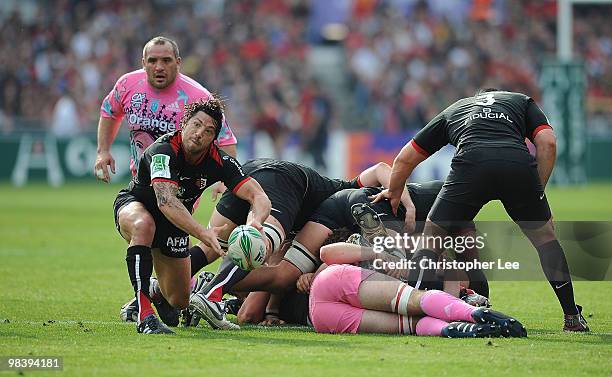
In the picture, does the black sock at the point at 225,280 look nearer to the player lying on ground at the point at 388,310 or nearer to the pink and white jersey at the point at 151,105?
the player lying on ground at the point at 388,310

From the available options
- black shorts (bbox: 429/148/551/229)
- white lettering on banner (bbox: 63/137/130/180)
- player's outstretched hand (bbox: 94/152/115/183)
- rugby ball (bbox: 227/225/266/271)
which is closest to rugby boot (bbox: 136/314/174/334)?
rugby ball (bbox: 227/225/266/271)

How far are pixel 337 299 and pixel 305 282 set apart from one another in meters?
0.59

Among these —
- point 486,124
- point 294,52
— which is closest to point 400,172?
→ point 486,124

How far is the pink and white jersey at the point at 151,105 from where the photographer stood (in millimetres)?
10164

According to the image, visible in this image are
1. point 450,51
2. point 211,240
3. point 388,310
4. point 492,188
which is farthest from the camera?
point 450,51

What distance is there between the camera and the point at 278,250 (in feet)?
30.5

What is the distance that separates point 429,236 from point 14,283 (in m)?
4.82

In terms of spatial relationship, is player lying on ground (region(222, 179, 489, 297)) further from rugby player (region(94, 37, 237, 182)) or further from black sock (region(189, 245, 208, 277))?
rugby player (region(94, 37, 237, 182))

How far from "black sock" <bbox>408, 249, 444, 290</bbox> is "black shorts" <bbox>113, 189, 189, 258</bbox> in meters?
1.75

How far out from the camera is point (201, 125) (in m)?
8.20

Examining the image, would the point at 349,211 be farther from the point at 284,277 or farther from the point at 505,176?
the point at 505,176

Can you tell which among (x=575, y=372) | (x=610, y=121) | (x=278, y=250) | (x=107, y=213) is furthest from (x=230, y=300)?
(x=610, y=121)

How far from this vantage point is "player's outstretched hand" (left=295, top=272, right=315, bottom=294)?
8789 mm

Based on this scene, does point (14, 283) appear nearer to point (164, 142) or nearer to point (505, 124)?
point (164, 142)
